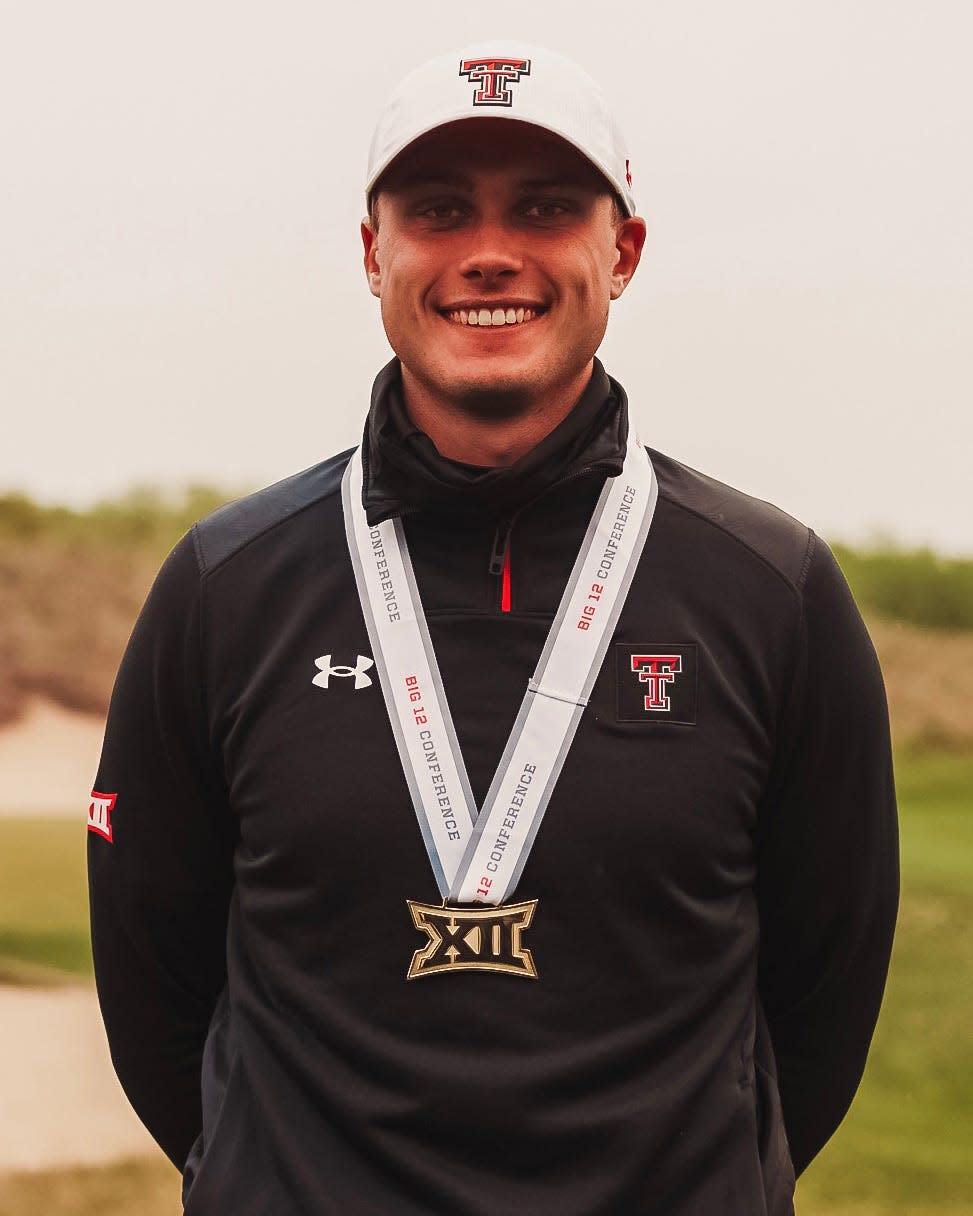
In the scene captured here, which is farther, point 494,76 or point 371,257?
point 371,257

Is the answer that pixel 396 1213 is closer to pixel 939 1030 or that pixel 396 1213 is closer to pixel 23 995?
pixel 939 1030

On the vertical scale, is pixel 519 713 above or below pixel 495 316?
below

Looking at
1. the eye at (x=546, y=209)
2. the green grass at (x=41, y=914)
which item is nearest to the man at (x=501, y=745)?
the eye at (x=546, y=209)

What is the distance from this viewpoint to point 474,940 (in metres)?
1.54

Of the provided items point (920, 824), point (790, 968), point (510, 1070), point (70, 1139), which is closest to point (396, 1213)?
point (510, 1070)

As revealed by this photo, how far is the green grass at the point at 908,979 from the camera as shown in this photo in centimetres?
474

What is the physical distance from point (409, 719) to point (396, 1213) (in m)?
0.46

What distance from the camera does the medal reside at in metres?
1.55

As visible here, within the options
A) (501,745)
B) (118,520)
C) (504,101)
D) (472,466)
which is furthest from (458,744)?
(118,520)

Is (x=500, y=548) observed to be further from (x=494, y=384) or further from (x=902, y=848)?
(x=902, y=848)

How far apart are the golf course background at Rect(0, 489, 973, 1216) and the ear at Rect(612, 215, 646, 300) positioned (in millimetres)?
3409

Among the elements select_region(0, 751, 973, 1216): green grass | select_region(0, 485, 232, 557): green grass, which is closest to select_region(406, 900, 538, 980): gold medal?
select_region(0, 751, 973, 1216): green grass

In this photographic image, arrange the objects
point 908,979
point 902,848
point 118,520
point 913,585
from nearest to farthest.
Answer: point 908,979
point 913,585
point 902,848
point 118,520

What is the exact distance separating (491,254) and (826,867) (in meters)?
0.76
